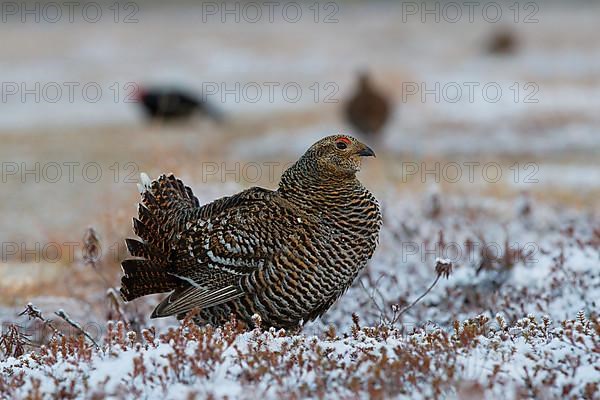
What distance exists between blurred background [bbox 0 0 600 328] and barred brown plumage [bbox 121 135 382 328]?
46.4 inches

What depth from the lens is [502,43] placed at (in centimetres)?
3556

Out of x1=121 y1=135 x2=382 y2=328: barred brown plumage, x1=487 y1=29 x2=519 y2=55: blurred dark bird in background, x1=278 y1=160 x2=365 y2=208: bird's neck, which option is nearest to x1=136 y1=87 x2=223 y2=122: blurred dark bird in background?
x1=487 y1=29 x2=519 y2=55: blurred dark bird in background

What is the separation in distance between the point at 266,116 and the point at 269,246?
65.0ft

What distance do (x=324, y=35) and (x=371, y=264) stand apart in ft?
116

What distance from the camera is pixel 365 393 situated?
4227mm

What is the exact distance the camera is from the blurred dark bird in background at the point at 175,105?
2389cm

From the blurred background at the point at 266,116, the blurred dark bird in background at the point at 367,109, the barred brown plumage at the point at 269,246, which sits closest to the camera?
the barred brown plumage at the point at 269,246

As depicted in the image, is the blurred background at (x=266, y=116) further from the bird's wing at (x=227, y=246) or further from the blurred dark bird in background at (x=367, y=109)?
the bird's wing at (x=227, y=246)

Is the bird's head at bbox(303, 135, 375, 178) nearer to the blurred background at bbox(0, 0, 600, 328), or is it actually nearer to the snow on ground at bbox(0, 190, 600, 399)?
the snow on ground at bbox(0, 190, 600, 399)

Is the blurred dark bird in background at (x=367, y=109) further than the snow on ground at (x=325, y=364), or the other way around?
the blurred dark bird in background at (x=367, y=109)

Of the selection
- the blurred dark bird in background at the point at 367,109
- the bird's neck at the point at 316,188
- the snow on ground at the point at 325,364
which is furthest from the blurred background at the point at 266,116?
the snow on ground at the point at 325,364

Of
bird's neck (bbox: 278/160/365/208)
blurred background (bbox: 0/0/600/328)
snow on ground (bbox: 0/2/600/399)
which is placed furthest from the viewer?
blurred background (bbox: 0/0/600/328)

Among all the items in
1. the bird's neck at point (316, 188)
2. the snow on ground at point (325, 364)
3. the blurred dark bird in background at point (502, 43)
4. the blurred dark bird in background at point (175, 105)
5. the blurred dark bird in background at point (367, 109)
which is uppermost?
the blurred dark bird in background at point (502, 43)

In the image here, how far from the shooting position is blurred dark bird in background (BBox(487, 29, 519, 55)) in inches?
1390
